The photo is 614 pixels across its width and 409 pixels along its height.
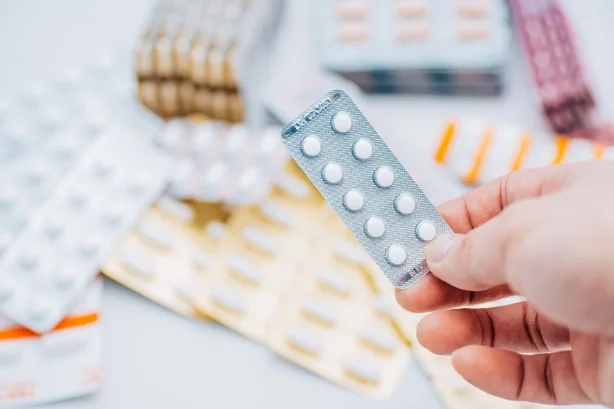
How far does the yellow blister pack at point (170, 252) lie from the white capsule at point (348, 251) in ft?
0.37

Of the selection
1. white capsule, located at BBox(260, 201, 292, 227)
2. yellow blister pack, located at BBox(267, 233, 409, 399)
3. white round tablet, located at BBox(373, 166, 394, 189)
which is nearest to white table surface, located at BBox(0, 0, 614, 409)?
yellow blister pack, located at BBox(267, 233, 409, 399)

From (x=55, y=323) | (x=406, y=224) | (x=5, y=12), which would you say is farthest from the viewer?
(x=5, y=12)

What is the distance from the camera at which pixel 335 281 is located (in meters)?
0.66

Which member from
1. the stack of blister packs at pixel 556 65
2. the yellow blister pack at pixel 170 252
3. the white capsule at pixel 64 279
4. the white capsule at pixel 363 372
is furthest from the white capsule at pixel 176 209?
the stack of blister packs at pixel 556 65

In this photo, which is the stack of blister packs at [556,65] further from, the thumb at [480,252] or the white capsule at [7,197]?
the white capsule at [7,197]

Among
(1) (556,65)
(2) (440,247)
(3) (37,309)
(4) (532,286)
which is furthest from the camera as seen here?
(1) (556,65)

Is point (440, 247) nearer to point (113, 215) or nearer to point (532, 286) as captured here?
point (532, 286)

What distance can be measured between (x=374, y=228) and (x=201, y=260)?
0.85 feet

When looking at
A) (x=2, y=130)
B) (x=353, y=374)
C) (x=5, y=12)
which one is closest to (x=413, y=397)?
(x=353, y=374)

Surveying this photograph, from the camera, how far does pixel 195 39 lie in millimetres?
669

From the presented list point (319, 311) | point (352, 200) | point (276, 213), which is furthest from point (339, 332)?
point (352, 200)

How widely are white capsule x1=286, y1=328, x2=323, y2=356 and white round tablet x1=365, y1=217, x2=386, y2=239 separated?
0.21m

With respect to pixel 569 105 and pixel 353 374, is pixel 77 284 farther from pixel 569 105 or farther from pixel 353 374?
pixel 569 105

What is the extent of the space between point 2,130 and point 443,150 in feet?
1.47
